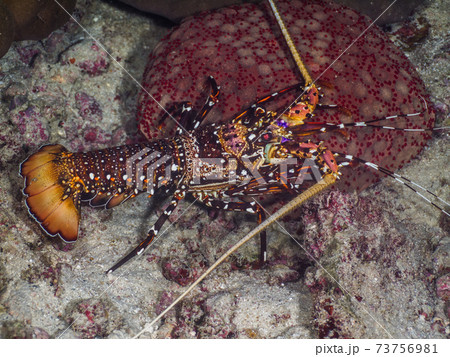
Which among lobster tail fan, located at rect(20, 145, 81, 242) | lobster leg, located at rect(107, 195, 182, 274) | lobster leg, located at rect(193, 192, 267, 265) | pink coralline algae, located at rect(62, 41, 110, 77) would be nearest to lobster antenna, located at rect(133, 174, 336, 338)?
lobster leg, located at rect(107, 195, 182, 274)

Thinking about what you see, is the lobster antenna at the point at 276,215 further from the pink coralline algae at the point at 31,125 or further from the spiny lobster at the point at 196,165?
the pink coralline algae at the point at 31,125

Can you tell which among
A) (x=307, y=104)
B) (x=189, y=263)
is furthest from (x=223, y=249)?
(x=307, y=104)

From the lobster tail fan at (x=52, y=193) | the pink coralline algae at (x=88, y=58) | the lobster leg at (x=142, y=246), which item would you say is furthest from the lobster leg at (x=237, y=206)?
the pink coralline algae at (x=88, y=58)

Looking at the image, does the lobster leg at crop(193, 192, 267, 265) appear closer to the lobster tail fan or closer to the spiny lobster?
the spiny lobster

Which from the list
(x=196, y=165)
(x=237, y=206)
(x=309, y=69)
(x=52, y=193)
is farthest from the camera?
(x=237, y=206)

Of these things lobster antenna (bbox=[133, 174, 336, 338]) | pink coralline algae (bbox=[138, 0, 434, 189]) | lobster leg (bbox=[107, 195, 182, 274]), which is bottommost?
lobster leg (bbox=[107, 195, 182, 274])

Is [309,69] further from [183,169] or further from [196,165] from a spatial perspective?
[183,169]

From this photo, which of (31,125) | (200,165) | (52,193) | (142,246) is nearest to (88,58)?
(31,125)

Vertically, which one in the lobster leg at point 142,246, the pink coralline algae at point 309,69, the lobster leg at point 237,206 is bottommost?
the lobster leg at point 142,246
